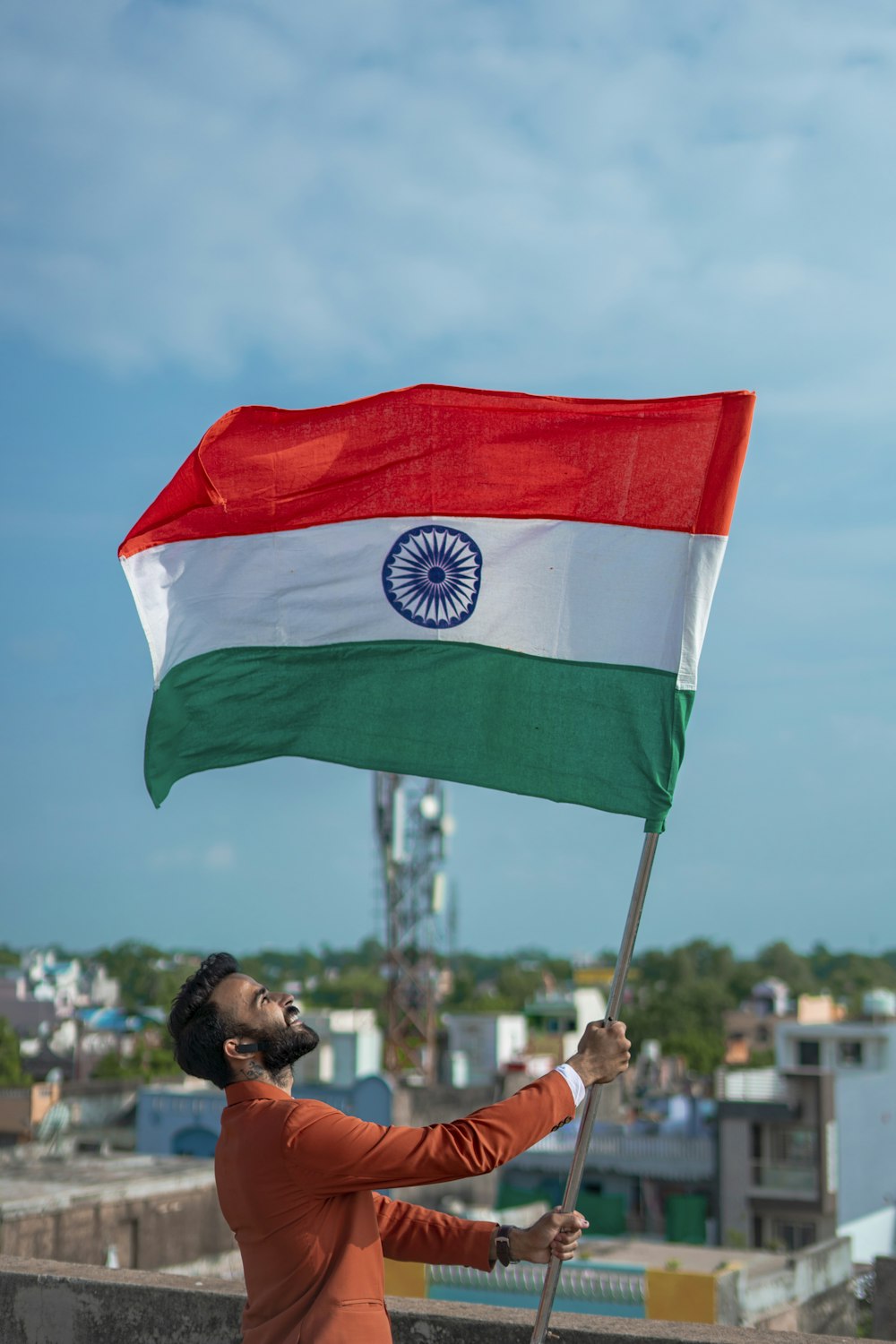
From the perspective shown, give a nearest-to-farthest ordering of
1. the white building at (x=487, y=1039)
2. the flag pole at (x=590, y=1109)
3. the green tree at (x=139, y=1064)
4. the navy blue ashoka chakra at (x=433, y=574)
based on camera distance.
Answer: the flag pole at (x=590, y=1109) → the navy blue ashoka chakra at (x=433, y=574) → the white building at (x=487, y=1039) → the green tree at (x=139, y=1064)

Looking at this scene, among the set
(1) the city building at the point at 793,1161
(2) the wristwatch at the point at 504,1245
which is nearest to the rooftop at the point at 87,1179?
(2) the wristwatch at the point at 504,1245

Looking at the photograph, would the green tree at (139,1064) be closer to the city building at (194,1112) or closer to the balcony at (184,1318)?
the city building at (194,1112)

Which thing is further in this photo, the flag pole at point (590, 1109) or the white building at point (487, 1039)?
the white building at point (487, 1039)

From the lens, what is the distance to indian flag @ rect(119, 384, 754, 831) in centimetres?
485

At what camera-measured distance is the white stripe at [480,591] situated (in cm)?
482

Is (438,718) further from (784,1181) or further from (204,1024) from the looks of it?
(784,1181)

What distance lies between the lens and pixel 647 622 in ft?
15.9

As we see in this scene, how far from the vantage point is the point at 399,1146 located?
3.51 m

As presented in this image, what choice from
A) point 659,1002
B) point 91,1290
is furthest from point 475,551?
point 659,1002

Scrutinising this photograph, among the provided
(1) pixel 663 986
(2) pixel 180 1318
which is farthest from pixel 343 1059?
(1) pixel 663 986

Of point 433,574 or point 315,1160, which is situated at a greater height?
point 433,574

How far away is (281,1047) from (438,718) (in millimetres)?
1549

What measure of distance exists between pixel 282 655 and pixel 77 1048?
70177 millimetres

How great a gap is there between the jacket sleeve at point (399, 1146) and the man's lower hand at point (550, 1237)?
0.36 m
